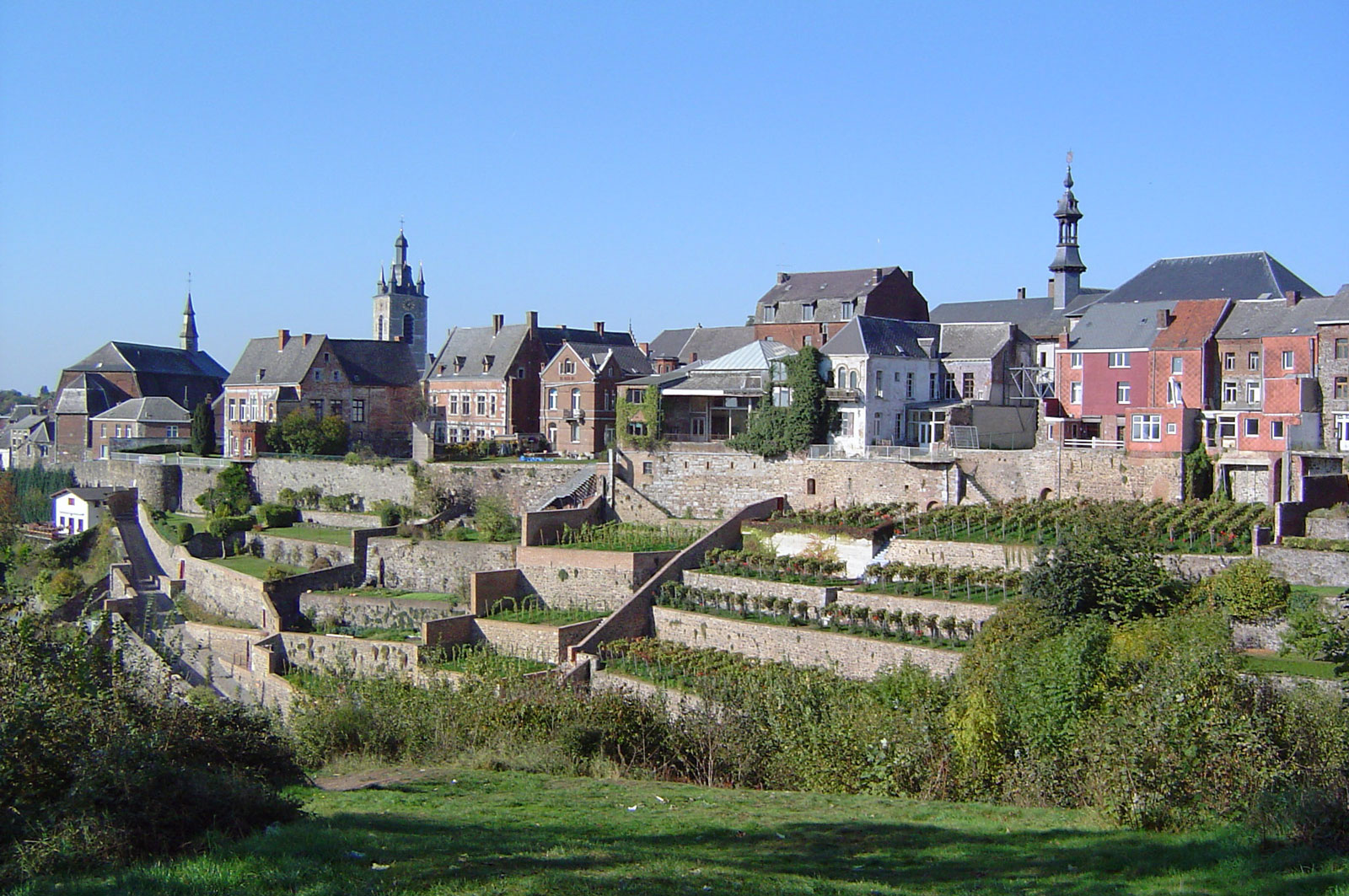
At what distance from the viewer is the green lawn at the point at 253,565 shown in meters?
37.2

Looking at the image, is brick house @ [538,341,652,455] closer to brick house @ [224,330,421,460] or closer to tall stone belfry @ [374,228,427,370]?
brick house @ [224,330,421,460]

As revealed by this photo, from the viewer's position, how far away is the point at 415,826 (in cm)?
1296

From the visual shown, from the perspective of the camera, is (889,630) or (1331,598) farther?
(889,630)

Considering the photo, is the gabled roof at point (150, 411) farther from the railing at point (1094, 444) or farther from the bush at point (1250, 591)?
the bush at point (1250, 591)

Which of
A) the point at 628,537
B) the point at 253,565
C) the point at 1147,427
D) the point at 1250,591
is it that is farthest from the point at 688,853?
the point at 253,565

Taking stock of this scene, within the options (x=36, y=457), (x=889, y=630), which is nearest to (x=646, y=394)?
(x=889, y=630)

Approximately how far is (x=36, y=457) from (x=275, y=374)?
22825 mm

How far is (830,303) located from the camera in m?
45.0

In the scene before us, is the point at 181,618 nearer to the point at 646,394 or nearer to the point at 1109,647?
the point at 646,394

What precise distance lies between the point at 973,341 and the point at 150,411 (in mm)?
42408

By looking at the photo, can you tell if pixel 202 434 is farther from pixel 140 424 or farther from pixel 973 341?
pixel 973 341

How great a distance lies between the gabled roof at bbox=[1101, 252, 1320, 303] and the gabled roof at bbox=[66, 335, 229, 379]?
169ft

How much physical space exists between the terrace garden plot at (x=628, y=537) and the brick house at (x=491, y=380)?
494 inches

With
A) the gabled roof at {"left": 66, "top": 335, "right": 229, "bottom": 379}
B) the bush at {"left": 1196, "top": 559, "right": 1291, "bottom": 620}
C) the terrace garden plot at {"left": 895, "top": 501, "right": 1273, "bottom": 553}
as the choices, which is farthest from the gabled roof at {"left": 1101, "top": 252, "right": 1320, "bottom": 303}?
the gabled roof at {"left": 66, "top": 335, "right": 229, "bottom": 379}
